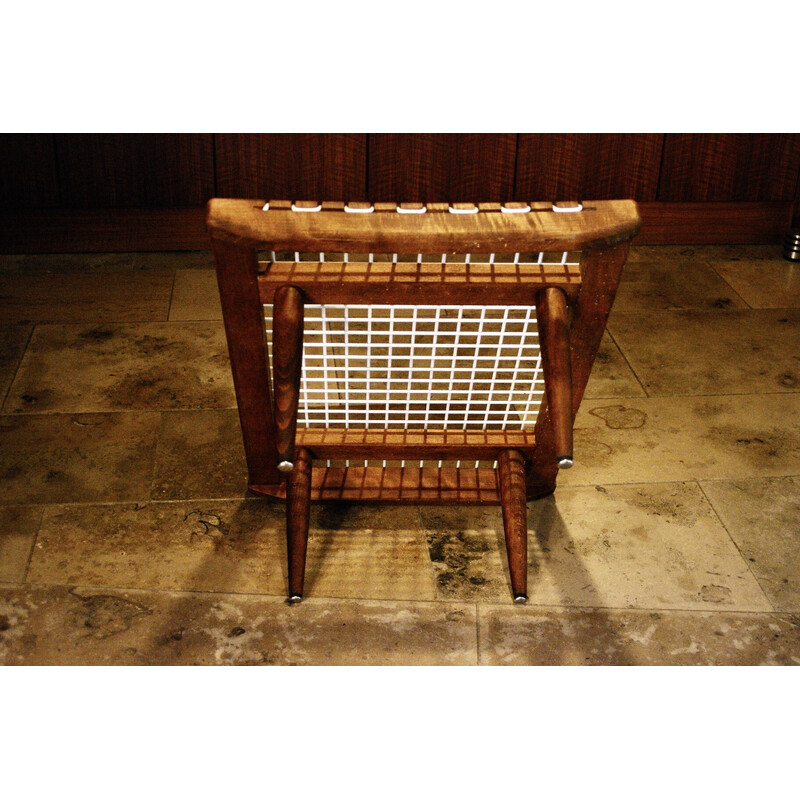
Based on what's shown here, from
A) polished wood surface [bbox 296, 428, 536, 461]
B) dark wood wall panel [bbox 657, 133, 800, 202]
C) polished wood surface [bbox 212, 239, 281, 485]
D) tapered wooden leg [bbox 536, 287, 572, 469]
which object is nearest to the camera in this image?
tapered wooden leg [bbox 536, 287, 572, 469]

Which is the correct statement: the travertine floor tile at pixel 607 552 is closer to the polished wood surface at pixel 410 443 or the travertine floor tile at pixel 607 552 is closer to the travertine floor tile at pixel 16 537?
the polished wood surface at pixel 410 443

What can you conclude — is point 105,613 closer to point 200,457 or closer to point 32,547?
point 32,547

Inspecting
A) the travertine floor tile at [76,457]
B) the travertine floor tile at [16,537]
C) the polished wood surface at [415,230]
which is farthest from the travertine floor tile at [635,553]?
the travertine floor tile at [16,537]

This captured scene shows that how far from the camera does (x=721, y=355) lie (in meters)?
2.32

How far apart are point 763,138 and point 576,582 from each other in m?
1.83

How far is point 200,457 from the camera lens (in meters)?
1.90

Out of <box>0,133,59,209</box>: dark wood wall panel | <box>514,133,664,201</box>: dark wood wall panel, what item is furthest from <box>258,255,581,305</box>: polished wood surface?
<box>0,133,59,209</box>: dark wood wall panel

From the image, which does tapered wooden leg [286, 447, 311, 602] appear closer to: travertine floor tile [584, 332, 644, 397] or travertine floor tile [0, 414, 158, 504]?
travertine floor tile [0, 414, 158, 504]

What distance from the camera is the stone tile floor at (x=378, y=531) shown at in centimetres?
151

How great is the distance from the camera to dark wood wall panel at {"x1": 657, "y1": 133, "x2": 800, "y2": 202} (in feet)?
9.11

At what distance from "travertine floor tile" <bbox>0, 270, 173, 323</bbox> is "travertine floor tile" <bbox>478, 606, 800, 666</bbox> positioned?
4.50 feet

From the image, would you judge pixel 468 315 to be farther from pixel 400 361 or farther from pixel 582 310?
pixel 582 310

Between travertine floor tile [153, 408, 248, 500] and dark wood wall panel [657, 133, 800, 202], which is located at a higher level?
dark wood wall panel [657, 133, 800, 202]

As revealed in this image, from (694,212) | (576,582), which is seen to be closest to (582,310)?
(576,582)
